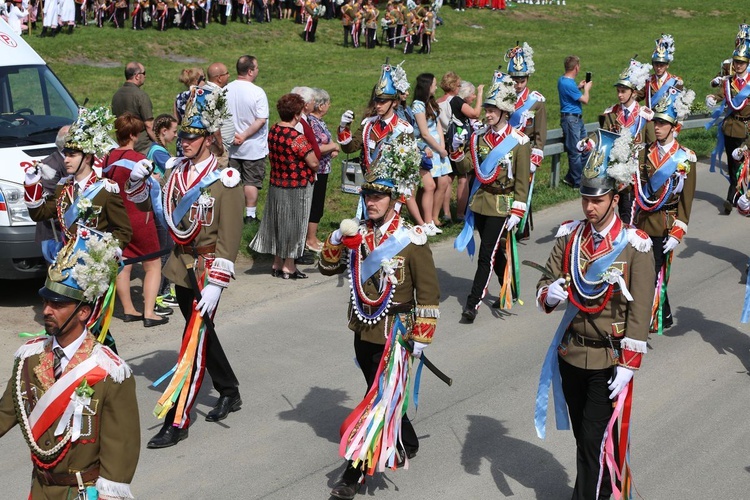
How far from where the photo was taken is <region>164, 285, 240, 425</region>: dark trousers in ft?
24.8

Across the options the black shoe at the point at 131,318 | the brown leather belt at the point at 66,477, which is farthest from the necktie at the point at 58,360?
the black shoe at the point at 131,318

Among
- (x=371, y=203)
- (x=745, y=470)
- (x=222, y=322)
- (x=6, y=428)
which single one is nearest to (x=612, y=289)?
(x=371, y=203)

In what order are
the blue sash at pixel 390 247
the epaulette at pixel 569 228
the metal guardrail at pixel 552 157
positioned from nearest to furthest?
the epaulette at pixel 569 228, the blue sash at pixel 390 247, the metal guardrail at pixel 552 157

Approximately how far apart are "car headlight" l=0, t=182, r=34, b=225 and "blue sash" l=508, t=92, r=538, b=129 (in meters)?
5.40

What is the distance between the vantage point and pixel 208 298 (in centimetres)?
725

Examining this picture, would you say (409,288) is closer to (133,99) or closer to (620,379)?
(620,379)

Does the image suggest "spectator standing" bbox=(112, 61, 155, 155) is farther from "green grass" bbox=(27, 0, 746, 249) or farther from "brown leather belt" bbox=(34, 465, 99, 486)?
"brown leather belt" bbox=(34, 465, 99, 486)

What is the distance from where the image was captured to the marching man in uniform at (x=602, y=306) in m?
6.06

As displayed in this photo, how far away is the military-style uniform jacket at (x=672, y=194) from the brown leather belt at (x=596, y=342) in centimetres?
323

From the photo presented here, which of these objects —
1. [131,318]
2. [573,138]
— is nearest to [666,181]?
[131,318]

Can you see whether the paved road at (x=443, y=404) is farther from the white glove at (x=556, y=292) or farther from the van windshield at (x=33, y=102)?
the van windshield at (x=33, y=102)

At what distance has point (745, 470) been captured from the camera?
23.6 ft

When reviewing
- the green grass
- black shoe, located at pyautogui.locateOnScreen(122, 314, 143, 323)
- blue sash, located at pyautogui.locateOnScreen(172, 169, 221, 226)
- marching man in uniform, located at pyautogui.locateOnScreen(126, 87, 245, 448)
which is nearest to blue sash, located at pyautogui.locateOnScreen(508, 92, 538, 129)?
the green grass

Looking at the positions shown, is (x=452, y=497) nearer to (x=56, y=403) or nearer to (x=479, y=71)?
(x=56, y=403)
